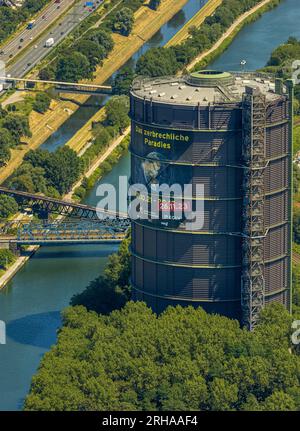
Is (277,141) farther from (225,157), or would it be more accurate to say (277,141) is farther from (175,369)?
(175,369)

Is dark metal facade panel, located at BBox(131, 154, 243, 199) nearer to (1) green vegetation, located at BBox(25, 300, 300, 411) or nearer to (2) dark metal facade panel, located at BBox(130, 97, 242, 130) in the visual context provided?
(2) dark metal facade panel, located at BBox(130, 97, 242, 130)

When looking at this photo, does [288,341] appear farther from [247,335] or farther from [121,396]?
[121,396]

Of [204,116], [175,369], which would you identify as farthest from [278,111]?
[175,369]

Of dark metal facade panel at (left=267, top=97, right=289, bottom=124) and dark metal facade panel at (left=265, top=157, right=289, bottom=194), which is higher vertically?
dark metal facade panel at (left=267, top=97, right=289, bottom=124)

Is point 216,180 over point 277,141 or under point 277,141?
under

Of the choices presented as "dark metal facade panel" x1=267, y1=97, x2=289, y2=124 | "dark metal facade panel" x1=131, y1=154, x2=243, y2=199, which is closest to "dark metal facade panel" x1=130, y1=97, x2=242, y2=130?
"dark metal facade panel" x1=267, y1=97, x2=289, y2=124

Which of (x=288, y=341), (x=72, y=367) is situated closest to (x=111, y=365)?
(x=72, y=367)

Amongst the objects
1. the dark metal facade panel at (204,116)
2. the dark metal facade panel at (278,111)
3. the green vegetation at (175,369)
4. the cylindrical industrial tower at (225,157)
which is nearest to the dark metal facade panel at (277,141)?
the cylindrical industrial tower at (225,157)
